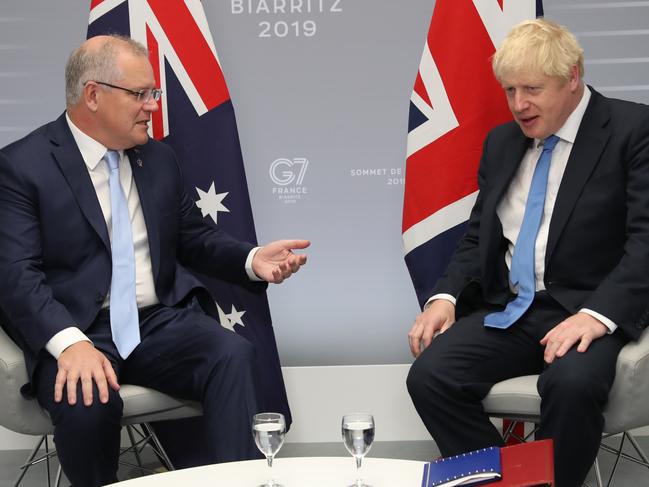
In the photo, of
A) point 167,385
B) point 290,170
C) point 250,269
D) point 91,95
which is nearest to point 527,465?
point 167,385

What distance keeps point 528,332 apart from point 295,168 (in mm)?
1525

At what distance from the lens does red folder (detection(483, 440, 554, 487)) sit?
6.11ft

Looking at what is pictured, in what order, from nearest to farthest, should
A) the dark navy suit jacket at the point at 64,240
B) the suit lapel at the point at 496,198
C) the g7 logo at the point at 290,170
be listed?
the dark navy suit jacket at the point at 64,240 → the suit lapel at the point at 496,198 → the g7 logo at the point at 290,170

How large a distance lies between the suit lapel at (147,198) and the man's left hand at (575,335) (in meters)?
1.33

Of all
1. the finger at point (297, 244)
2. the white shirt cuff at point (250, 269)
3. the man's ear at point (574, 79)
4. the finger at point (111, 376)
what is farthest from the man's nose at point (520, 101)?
the finger at point (111, 376)

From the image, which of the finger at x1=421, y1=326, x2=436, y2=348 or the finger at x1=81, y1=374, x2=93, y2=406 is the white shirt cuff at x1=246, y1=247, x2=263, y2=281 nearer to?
the finger at x1=421, y1=326, x2=436, y2=348

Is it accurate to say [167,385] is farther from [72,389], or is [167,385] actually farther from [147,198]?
[147,198]

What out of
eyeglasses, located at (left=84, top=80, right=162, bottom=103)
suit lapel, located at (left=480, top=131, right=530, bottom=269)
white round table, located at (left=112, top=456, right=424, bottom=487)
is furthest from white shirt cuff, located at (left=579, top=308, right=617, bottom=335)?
eyeglasses, located at (left=84, top=80, right=162, bottom=103)

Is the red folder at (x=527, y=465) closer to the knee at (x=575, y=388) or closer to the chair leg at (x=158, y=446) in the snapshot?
the knee at (x=575, y=388)

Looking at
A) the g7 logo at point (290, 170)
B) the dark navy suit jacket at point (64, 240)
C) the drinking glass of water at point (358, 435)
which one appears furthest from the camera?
the g7 logo at point (290, 170)

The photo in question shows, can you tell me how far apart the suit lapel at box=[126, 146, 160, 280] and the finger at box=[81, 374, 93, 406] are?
528 mm

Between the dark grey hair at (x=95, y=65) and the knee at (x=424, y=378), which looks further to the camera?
the dark grey hair at (x=95, y=65)

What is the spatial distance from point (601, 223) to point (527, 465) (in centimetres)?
131

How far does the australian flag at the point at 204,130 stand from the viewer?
377 cm
